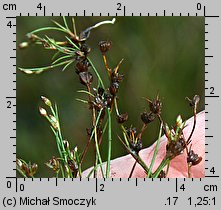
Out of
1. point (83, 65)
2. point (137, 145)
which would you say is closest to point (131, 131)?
point (137, 145)

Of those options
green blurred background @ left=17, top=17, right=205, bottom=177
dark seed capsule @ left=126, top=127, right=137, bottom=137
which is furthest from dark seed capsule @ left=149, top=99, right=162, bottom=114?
green blurred background @ left=17, top=17, right=205, bottom=177

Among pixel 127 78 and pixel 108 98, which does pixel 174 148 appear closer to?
pixel 108 98

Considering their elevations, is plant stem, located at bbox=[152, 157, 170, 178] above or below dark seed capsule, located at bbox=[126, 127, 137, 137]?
below

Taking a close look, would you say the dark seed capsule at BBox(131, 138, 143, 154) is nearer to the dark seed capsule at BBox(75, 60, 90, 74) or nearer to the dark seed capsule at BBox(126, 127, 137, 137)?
the dark seed capsule at BBox(126, 127, 137, 137)

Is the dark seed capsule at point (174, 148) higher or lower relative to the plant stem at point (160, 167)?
higher

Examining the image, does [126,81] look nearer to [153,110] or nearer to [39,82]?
[39,82]

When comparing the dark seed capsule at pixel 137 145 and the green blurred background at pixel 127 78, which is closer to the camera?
the dark seed capsule at pixel 137 145

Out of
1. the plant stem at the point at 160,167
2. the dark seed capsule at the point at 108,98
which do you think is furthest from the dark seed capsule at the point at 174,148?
the dark seed capsule at the point at 108,98

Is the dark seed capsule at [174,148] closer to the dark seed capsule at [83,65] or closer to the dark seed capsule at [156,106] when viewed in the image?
the dark seed capsule at [156,106]

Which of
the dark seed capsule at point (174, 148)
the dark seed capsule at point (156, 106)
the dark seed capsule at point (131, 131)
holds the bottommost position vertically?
the dark seed capsule at point (174, 148)
